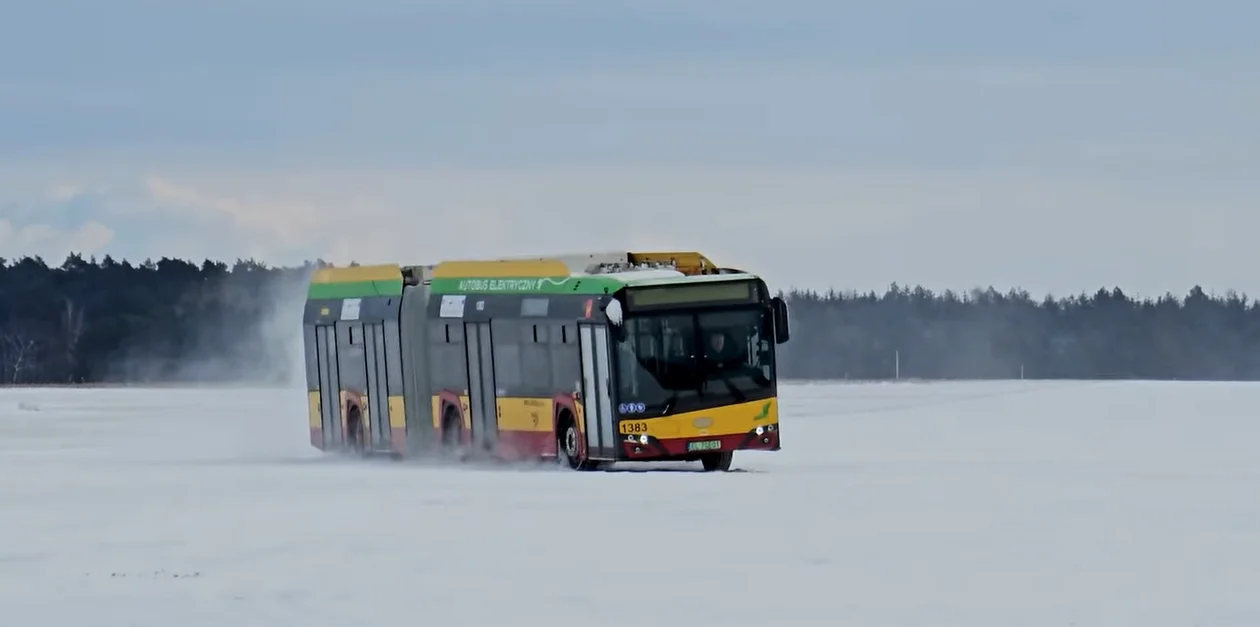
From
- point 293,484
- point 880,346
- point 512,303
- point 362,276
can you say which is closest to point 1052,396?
point 362,276

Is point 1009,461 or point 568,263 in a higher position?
point 568,263

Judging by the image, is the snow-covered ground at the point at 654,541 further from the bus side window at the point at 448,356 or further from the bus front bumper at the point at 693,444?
the bus side window at the point at 448,356

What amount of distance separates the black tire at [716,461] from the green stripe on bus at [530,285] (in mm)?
2700

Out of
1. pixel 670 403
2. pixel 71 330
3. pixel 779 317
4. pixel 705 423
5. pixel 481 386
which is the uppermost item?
pixel 71 330

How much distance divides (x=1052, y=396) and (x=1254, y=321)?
111 m

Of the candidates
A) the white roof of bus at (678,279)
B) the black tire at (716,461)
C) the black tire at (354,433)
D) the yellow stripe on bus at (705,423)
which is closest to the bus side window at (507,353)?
the white roof of bus at (678,279)

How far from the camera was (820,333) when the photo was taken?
175m

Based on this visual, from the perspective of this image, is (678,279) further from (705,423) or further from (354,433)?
(354,433)

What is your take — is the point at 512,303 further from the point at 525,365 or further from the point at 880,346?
the point at 880,346

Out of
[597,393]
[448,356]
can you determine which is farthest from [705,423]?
[448,356]

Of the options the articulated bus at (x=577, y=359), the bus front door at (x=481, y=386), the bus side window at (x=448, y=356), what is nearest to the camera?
the articulated bus at (x=577, y=359)

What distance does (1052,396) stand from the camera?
234ft

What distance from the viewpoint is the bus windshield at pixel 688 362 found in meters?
33.1

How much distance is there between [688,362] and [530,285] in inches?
140
